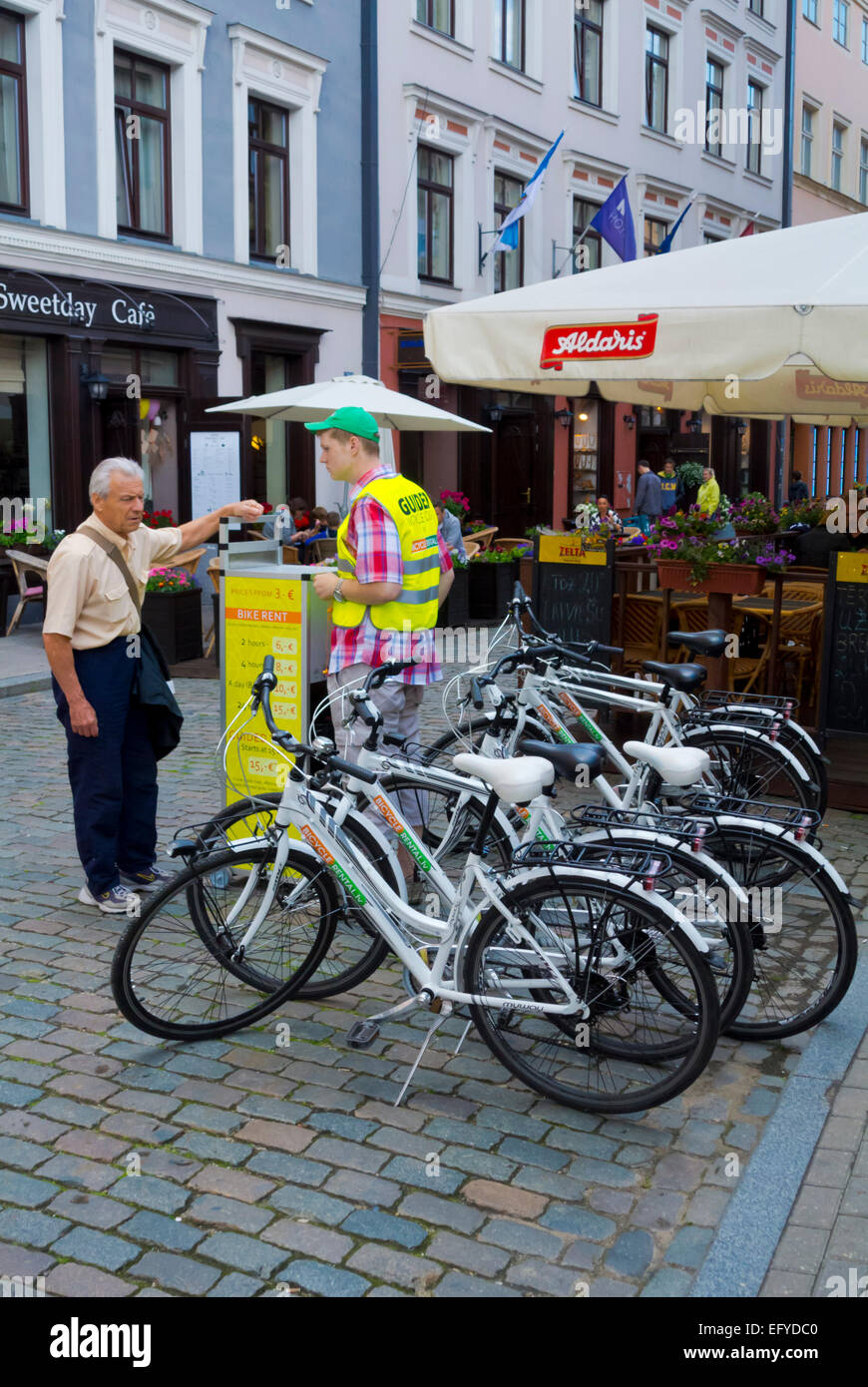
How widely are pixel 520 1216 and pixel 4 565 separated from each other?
39.2 feet

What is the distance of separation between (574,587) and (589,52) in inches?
775

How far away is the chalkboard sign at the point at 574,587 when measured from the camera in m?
8.02

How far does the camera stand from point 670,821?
414cm

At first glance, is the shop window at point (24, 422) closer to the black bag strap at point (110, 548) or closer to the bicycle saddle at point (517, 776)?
the black bag strap at point (110, 548)

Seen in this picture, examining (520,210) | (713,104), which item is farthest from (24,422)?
(713,104)

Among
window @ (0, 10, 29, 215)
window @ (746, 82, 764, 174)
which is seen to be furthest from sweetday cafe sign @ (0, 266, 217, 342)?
window @ (746, 82, 764, 174)

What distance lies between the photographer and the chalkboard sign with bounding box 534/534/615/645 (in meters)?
8.02

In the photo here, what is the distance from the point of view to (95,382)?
1500cm

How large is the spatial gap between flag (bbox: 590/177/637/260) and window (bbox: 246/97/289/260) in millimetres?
4312

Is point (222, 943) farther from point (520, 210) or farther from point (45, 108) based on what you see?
point (520, 210)

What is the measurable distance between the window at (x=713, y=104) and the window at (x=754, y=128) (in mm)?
1039

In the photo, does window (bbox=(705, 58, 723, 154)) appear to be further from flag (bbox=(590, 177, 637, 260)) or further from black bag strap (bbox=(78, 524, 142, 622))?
black bag strap (bbox=(78, 524, 142, 622))

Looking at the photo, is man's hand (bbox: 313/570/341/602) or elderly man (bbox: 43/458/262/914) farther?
elderly man (bbox: 43/458/262/914)
